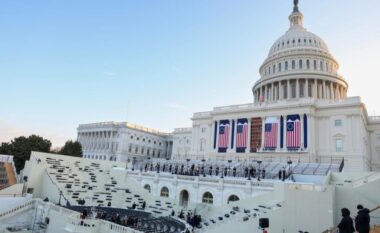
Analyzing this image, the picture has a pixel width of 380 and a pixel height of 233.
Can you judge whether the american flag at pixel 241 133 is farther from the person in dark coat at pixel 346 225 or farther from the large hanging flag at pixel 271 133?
the person in dark coat at pixel 346 225

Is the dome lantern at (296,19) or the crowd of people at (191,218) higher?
the dome lantern at (296,19)

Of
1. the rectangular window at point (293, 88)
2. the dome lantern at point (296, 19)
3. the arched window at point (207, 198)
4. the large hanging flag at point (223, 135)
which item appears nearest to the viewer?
the arched window at point (207, 198)

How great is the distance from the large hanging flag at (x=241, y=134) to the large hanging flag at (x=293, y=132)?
331 inches

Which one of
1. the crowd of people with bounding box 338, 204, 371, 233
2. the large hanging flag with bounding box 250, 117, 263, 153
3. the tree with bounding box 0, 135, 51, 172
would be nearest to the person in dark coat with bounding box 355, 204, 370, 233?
the crowd of people with bounding box 338, 204, 371, 233

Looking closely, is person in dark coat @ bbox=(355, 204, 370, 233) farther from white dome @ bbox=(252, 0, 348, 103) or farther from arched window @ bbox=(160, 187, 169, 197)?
white dome @ bbox=(252, 0, 348, 103)

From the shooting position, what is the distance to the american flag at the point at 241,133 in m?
57.4

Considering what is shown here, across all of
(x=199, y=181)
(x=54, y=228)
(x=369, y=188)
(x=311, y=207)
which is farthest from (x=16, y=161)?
(x=369, y=188)

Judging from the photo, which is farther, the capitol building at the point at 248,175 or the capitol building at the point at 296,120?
the capitol building at the point at 296,120

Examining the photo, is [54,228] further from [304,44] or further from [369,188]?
[304,44]

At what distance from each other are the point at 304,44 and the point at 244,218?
6811cm

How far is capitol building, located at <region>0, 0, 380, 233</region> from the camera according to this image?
2300cm

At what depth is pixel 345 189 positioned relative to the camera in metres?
25.1

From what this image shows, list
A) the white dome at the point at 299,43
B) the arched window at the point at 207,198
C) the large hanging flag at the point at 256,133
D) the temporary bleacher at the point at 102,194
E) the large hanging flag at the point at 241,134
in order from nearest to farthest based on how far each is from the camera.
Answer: the temporary bleacher at the point at 102,194 → the arched window at the point at 207,198 → the large hanging flag at the point at 256,133 → the large hanging flag at the point at 241,134 → the white dome at the point at 299,43

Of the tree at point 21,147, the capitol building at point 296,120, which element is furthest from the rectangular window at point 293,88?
the tree at point 21,147
